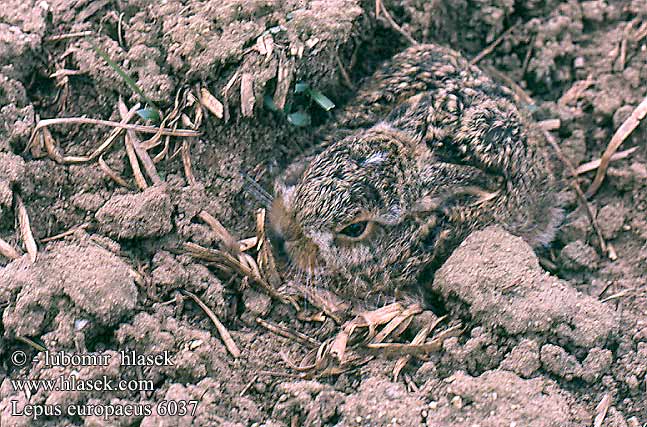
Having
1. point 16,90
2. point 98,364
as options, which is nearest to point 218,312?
point 98,364

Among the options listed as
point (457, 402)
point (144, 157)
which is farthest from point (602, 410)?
point (144, 157)

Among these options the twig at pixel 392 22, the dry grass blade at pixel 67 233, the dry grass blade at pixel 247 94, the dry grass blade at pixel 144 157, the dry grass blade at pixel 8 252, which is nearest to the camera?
the dry grass blade at pixel 8 252

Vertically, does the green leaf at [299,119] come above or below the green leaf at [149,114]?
below

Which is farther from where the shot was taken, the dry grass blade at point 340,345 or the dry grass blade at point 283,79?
the dry grass blade at point 283,79

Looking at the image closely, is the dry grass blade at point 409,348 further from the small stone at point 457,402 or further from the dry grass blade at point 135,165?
the dry grass blade at point 135,165

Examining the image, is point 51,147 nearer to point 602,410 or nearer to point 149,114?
point 149,114

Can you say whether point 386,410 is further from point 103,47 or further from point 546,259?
point 103,47

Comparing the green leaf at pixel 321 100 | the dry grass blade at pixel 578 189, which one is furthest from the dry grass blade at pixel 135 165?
the dry grass blade at pixel 578 189
